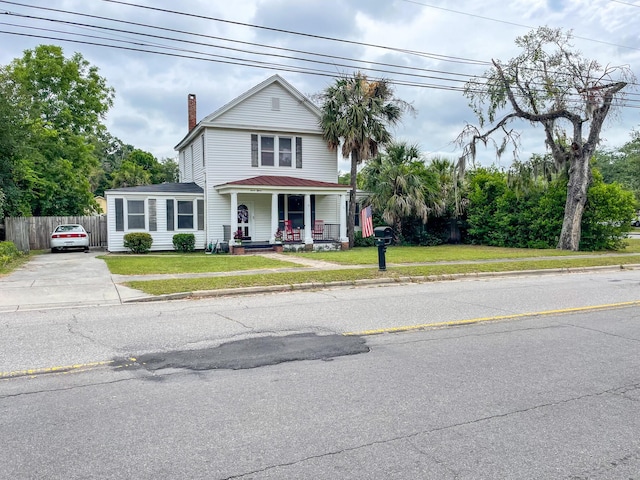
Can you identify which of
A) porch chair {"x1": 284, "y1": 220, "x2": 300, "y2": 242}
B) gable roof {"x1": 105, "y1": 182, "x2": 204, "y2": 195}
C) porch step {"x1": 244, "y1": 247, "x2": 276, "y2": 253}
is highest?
gable roof {"x1": 105, "y1": 182, "x2": 204, "y2": 195}

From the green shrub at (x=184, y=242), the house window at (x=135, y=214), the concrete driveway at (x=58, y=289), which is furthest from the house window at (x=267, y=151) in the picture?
the concrete driveway at (x=58, y=289)

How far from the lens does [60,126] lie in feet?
115

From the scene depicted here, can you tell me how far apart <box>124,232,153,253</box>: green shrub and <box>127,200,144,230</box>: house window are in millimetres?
605

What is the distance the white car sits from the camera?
23.7 metres

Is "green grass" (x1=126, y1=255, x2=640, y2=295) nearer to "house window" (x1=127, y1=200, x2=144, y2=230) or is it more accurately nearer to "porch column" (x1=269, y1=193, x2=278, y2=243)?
"porch column" (x1=269, y1=193, x2=278, y2=243)

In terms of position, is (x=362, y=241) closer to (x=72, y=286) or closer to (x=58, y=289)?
(x=72, y=286)

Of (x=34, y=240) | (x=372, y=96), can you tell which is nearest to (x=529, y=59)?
(x=372, y=96)

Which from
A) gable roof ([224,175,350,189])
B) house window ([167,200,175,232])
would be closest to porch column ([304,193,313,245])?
gable roof ([224,175,350,189])

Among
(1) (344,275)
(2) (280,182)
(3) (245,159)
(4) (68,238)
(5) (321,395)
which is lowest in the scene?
(5) (321,395)

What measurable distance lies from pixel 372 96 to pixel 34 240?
789 inches

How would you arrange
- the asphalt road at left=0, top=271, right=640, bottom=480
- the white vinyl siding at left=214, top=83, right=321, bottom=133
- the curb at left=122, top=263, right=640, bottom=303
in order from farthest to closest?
1. the white vinyl siding at left=214, top=83, right=321, bottom=133
2. the curb at left=122, top=263, right=640, bottom=303
3. the asphalt road at left=0, top=271, right=640, bottom=480

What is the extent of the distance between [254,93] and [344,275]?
14.6 metres

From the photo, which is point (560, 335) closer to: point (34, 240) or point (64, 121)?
point (34, 240)

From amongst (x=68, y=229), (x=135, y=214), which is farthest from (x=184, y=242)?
(x=68, y=229)
